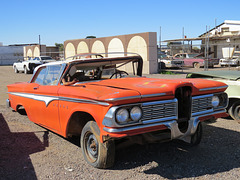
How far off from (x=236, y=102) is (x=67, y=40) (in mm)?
22402

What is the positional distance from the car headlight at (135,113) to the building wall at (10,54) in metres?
49.0

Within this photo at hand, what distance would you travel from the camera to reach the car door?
15.1ft

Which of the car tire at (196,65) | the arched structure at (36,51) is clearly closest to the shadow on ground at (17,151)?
the car tire at (196,65)

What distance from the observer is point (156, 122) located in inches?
139

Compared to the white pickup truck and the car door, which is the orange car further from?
the white pickup truck

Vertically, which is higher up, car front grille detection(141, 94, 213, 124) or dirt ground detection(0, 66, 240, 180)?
car front grille detection(141, 94, 213, 124)

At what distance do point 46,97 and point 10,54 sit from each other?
4828 centimetres

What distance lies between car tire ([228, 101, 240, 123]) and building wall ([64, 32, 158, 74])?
13522 millimetres

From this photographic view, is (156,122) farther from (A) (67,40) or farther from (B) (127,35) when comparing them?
(A) (67,40)

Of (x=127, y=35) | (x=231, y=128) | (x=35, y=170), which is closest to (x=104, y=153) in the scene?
(x=35, y=170)

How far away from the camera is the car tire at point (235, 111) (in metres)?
6.33

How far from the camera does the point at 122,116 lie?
334 centimetres

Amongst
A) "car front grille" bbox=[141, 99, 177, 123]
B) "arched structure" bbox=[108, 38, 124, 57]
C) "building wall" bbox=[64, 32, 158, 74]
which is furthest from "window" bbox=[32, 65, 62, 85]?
"arched structure" bbox=[108, 38, 124, 57]

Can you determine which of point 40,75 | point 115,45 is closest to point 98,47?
point 115,45
